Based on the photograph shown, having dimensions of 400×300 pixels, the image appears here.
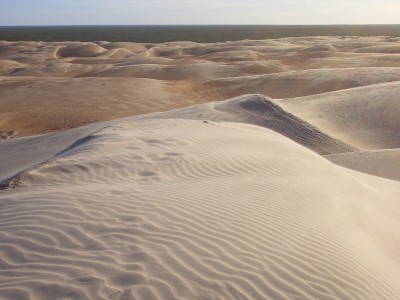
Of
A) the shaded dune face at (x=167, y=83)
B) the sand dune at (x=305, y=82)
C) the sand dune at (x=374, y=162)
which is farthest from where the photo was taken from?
the sand dune at (x=305, y=82)

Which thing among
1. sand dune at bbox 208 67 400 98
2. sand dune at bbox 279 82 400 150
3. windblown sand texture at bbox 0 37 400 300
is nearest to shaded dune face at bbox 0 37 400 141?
sand dune at bbox 208 67 400 98

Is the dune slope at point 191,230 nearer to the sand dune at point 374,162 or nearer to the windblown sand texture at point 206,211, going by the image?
the windblown sand texture at point 206,211

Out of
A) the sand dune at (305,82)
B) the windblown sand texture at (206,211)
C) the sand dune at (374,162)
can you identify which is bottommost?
the sand dune at (374,162)

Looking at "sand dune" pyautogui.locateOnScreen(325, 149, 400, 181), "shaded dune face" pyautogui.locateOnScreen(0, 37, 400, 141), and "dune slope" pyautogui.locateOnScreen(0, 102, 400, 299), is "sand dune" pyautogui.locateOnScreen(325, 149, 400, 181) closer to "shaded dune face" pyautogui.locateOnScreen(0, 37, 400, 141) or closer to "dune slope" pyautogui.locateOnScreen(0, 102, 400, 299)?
"dune slope" pyautogui.locateOnScreen(0, 102, 400, 299)

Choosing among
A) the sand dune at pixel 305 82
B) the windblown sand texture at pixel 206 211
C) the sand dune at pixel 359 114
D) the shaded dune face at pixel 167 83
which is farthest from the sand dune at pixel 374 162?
the sand dune at pixel 305 82

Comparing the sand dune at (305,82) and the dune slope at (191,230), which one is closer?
the dune slope at (191,230)

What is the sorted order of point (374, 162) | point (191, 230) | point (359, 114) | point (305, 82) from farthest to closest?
point (305, 82) → point (359, 114) → point (374, 162) → point (191, 230)

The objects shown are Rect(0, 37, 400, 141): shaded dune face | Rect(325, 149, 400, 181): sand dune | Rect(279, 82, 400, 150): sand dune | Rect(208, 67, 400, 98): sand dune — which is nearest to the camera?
Rect(325, 149, 400, 181): sand dune

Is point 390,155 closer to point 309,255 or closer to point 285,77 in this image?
point 309,255

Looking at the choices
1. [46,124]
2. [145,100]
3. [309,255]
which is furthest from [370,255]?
[145,100]

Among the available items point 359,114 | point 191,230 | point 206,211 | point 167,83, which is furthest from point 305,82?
point 191,230

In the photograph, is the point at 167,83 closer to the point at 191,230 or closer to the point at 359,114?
the point at 359,114
